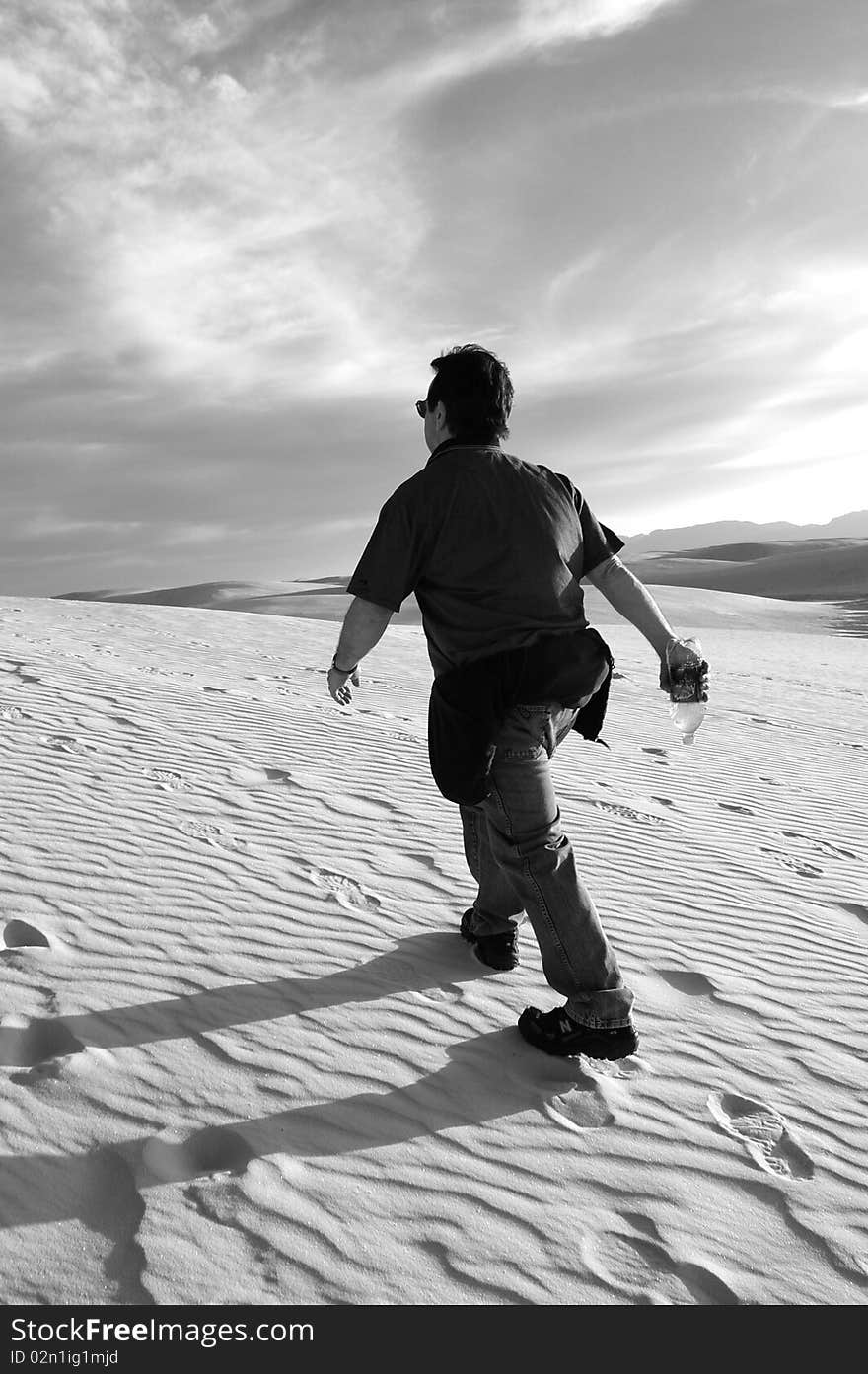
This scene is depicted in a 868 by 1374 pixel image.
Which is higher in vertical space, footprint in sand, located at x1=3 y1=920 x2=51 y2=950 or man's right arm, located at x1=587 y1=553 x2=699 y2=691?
man's right arm, located at x1=587 y1=553 x2=699 y2=691

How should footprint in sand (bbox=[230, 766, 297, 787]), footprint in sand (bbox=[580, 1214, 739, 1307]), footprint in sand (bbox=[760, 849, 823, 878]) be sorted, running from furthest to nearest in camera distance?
1. footprint in sand (bbox=[230, 766, 297, 787])
2. footprint in sand (bbox=[760, 849, 823, 878])
3. footprint in sand (bbox=[580, 1214, 739, 1307])

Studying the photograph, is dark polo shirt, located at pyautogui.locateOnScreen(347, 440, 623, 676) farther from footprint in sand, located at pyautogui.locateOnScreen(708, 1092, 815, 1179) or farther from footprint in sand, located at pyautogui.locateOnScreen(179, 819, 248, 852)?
footprint in sand, located at pyautogui.locateOnScreen(179, 819, 248, 852)

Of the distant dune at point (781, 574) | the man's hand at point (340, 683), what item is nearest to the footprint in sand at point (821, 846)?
the man's hand at point (340, 683)

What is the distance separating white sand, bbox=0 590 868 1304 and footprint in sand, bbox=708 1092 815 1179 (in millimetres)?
11

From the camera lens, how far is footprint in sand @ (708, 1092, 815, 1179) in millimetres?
2480

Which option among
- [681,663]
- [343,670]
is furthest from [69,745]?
[681,663]

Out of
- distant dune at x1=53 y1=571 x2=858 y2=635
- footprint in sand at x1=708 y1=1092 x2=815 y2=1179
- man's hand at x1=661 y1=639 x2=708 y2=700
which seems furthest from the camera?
distant dune at x1=53 y1=571 x2=858 y2=635

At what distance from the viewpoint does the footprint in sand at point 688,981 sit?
11.5ft

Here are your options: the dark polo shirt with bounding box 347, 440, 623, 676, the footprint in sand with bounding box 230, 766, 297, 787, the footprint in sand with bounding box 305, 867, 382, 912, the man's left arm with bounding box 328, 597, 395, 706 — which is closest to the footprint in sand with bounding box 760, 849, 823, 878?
the footprint in sand with bounding box 305, 867, 382, 912

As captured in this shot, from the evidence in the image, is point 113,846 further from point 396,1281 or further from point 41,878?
point 396,1281

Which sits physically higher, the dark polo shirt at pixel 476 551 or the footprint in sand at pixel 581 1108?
the dark polo shirt at pixel 476 551

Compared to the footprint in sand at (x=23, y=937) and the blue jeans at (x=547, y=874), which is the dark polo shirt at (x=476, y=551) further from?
the footprint in sand at (x=23, y=937)

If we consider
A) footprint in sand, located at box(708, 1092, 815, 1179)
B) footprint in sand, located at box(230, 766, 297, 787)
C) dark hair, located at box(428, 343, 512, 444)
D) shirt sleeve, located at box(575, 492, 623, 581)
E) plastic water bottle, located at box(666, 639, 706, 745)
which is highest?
dark hair, located at box(428, 343, 512, 444)

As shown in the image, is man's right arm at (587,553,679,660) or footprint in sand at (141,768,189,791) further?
footprint in sand at (141,768,189,791)
